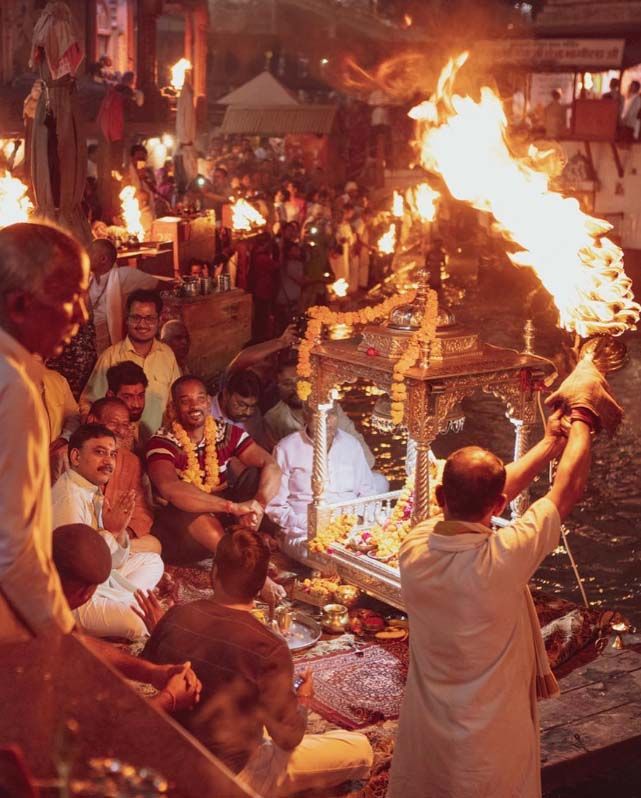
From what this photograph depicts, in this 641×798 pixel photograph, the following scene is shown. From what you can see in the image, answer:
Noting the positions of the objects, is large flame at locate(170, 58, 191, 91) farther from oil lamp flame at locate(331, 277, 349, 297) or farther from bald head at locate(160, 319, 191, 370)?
bald head at locate(160, 319, 191, 370)

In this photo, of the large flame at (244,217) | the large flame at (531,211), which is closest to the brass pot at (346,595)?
the large flame at (531,211)

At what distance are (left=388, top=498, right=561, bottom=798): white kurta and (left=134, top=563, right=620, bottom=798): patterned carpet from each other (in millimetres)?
1354

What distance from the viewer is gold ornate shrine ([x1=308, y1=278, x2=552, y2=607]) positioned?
6.98 metres

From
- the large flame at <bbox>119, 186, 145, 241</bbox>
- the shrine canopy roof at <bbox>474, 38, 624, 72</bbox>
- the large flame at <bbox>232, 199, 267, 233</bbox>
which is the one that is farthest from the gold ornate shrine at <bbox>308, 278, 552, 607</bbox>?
the shrine canopy roof at <bbox>474, 38, 624, 72</bbox>

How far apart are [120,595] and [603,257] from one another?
133 inches

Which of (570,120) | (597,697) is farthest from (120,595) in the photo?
(570,120)

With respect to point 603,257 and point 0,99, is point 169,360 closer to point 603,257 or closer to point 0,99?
point 603,257

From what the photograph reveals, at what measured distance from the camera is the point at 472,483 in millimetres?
3949

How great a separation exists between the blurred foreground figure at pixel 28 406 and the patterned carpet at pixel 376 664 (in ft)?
9.94

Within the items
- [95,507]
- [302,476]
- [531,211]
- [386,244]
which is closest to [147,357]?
[302,476]

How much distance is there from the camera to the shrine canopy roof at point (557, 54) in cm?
2617

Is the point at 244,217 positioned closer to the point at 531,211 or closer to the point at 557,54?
the point at 531,211

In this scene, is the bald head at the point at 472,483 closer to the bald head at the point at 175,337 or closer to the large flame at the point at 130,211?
the bald head at the point at 175,337

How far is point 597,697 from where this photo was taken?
20.3 feet
